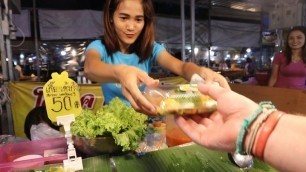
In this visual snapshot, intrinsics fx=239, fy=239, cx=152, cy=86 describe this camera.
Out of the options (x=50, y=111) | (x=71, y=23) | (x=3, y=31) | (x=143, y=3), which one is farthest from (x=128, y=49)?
(x=71, y=23)

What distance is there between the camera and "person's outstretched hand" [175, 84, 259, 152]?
867mm

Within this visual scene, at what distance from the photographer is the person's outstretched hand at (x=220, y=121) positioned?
0.87 metres

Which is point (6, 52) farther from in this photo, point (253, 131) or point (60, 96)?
point (253, 131)

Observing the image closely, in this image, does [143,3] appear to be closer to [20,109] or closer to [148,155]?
[148,155]

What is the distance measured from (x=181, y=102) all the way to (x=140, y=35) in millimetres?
985

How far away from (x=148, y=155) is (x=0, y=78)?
313cm

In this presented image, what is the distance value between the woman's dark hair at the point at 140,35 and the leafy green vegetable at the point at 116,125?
63cm

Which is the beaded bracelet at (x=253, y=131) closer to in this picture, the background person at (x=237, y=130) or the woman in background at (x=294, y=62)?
the background person at (x=237, y=130)

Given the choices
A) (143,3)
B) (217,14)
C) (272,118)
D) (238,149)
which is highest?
(217,14)

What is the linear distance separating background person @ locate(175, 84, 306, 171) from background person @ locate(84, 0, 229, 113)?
287 millimetres

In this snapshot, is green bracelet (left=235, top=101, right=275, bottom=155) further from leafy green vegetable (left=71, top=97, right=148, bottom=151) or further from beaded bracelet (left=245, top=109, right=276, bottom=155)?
leafy green vegetable (left=71, top=97, right=148, bottom=151)

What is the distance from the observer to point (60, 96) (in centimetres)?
135

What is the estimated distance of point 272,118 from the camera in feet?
2.58

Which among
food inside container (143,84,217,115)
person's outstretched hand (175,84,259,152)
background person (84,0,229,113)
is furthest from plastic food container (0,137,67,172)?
person's outstretched hand (175,84,259,152)
